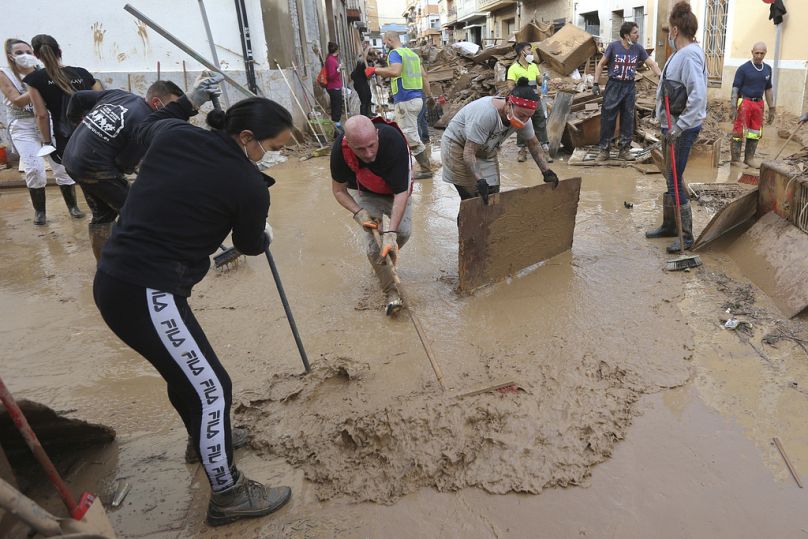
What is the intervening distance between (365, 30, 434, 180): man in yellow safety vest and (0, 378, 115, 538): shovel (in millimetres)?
6385

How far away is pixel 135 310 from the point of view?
1.87 meters

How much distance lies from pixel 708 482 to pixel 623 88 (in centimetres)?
674

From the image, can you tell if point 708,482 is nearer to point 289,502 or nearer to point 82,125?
point 289,502

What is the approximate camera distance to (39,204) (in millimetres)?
6082

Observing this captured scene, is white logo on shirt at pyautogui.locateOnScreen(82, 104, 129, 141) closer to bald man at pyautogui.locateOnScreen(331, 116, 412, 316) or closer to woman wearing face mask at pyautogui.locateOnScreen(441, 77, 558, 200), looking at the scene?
bald man at pyautogui.locateOnScreen(331, 116, 412, 316)

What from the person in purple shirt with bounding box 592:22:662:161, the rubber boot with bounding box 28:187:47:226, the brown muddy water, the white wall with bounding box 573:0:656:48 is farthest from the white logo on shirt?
the white wall with bounding box 573:0:656:48

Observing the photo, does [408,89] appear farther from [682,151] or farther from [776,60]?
[776,60]

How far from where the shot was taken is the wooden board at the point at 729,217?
14.3ft

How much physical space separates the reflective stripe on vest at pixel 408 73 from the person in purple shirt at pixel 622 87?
2.65 m

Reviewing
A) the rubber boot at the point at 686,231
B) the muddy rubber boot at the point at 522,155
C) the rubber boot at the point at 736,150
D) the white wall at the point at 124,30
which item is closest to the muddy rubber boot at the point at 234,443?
the rubber boot at the point at 686,231

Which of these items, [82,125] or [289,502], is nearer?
[289,502]

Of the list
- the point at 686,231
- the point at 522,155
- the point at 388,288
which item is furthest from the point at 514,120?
the point at 522,155

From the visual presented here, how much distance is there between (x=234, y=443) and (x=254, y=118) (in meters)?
1.56

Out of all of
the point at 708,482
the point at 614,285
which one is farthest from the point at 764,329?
the point at 708,482
